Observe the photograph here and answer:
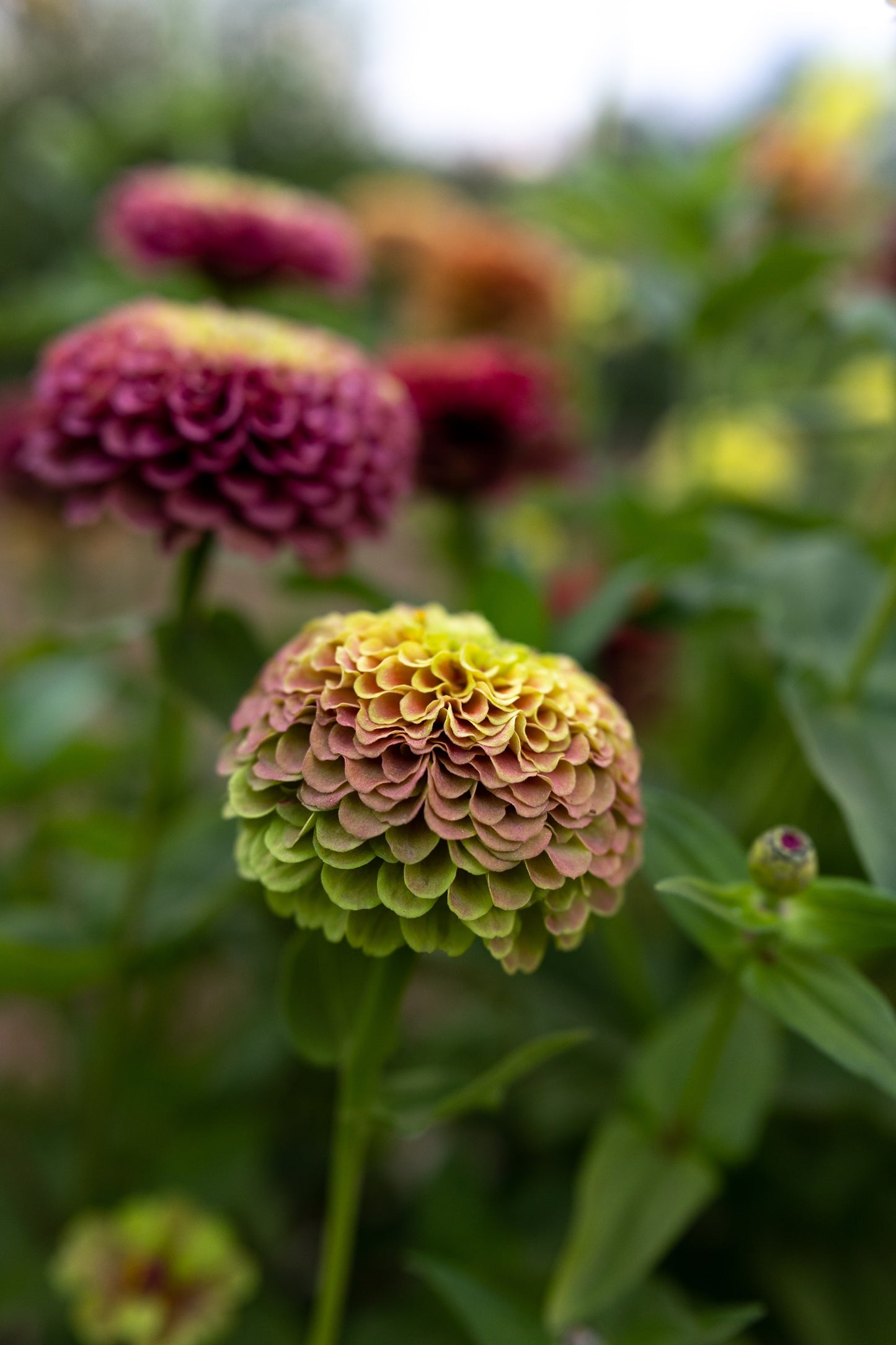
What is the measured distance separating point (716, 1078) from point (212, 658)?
27 centimetres

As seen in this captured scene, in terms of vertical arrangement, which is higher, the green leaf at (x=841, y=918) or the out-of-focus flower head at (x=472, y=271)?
the out-of-focus flower head at (x=472, y=271)

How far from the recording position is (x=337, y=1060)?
0.35 m

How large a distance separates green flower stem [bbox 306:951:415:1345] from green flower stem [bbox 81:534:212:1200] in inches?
6.7

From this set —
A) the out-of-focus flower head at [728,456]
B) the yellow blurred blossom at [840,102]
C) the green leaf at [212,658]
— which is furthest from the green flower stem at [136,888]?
the yellow blurred blossom at [840,102]

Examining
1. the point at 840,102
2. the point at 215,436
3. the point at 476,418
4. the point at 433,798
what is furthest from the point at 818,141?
the point at 433,798

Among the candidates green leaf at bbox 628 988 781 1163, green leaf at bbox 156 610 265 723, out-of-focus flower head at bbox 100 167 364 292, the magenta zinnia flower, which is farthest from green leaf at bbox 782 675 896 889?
the magenta zinnia flower

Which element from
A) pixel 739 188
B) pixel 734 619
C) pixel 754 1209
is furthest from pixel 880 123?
pixel 754 1209

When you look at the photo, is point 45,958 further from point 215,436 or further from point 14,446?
point 14,446

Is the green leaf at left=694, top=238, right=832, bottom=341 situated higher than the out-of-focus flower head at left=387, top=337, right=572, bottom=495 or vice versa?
the green leaf at left=694, top=238, right=832, bottom=341

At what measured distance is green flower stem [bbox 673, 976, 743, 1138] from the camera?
385 mm

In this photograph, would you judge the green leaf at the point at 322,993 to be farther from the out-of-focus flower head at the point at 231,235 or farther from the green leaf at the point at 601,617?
the out-of-focus flower head at the point at 231,235

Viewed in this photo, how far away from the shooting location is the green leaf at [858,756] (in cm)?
37

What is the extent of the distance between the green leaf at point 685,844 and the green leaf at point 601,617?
0.11 metres

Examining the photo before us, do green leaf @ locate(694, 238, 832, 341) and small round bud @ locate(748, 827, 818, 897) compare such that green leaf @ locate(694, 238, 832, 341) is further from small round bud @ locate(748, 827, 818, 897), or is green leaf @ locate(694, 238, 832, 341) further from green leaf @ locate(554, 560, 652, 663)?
small round bud @ locate(748, 827, 818, 897)
